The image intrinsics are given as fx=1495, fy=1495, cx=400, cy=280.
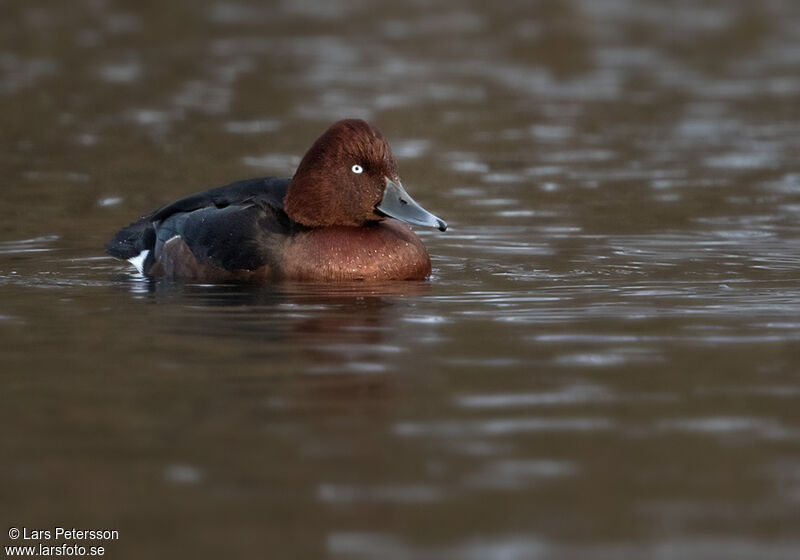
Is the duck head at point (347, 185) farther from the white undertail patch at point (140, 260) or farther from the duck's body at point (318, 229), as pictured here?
the white undertail patch at point (140, 260)

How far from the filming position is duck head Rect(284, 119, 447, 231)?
27.0ft

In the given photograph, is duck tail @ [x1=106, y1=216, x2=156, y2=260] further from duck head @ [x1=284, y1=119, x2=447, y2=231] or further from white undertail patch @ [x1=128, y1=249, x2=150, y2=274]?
duck head @ [x1=284, y1=119, x2=447, y2=231]

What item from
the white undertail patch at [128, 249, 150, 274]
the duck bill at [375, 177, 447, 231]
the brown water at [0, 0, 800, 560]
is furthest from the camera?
the white undertail patch at [128, 249, 150, 274]

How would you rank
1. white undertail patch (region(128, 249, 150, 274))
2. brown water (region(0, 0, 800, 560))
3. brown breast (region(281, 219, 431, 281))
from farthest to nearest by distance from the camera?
white undertail patch (region(128, 249, 150, 274)) → brown breast (region(281, 219, 431, 281)) → brown water (region(0, 0, 800, 560))

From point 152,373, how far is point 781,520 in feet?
8.74

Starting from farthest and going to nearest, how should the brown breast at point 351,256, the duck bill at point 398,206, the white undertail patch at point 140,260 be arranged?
the white undertail patch at point 140,260 < the duck bill at point 398,206 < the brown breast at point 351,256

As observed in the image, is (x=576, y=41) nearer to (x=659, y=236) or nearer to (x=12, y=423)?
(x=659, y=236)

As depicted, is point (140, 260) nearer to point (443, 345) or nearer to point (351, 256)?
point (351, 256)

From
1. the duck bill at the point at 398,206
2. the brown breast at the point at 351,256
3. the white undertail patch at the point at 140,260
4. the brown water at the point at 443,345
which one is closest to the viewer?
the brown water at the point at 443,345

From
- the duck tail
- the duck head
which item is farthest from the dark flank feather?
the duck head

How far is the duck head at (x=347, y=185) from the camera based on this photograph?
8227mm

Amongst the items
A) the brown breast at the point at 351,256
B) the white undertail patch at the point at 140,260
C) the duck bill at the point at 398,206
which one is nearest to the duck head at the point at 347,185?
the duck bill at the point at 398,206

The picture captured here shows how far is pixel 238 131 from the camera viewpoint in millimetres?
15000

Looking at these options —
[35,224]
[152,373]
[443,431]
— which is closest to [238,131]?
[35,224]
